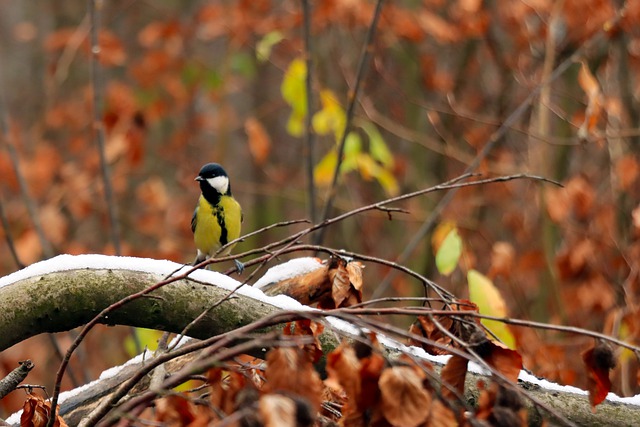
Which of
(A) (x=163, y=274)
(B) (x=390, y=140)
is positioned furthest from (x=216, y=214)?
(B) (x=390, y=140)

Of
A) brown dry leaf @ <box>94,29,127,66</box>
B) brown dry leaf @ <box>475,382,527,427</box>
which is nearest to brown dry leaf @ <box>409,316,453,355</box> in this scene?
brown dry leaf @ <box>475,382,527,427</box>

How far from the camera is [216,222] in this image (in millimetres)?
4141

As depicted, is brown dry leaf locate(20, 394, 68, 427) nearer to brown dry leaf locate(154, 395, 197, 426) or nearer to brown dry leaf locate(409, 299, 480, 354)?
brown dry leaf locate(154, 395, 197, 426)

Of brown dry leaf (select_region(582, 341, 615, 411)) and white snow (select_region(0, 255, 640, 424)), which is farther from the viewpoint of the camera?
white snow (select_region(0, 255, 640, 424))

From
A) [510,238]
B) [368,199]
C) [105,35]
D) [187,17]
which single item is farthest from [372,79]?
[187,17]

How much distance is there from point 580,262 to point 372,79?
3.17 meters

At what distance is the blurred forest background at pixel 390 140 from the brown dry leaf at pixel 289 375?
2.19m

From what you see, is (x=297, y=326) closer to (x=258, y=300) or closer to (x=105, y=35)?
(x=258, y=300)

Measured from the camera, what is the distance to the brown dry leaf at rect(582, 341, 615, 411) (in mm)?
1579

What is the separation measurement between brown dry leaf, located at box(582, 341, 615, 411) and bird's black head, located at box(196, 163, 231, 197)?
2.61m

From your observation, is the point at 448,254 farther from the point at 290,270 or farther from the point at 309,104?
the point at 309,104

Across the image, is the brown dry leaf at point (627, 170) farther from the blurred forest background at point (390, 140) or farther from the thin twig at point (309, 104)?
the thin twig at point (309, 104)

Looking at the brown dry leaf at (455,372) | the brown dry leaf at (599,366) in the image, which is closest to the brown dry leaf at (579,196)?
the brown dry leaf at (599,366)

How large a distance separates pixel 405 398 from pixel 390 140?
24.1 feet
